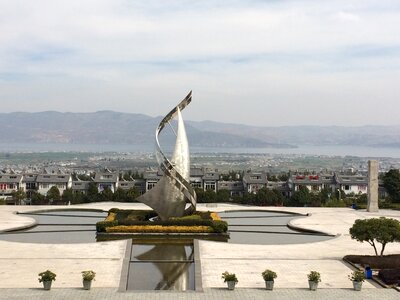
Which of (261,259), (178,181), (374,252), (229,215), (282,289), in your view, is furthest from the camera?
(229,215)

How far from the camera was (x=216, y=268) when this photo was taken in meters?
23.2

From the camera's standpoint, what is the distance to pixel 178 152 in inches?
1312

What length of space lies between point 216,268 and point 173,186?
31.3 feet

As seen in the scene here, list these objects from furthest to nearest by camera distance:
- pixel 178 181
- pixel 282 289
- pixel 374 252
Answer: pixel 178 181, pixel 374 252, pixel 282 289

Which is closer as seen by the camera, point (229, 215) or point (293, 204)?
point (229, 215)

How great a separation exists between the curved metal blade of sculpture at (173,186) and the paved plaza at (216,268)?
464 cm

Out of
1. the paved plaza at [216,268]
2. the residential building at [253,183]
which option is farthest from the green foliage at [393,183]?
the residential building at [253,183]

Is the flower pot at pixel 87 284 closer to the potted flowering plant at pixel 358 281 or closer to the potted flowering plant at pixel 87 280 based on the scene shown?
the potted flowering plant at pixel 87 280

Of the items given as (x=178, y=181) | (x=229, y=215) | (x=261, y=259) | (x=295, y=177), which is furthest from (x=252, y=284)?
(x=295, y=177)

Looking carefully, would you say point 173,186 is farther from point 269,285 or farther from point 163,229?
point 269,285

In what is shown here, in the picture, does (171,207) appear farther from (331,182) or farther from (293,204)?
(331,182)

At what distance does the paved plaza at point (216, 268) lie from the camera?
1923 centimetres

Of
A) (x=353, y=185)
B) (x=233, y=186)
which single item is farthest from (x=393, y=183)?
(x=233, y=186)

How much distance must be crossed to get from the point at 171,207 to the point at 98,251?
277 inches
